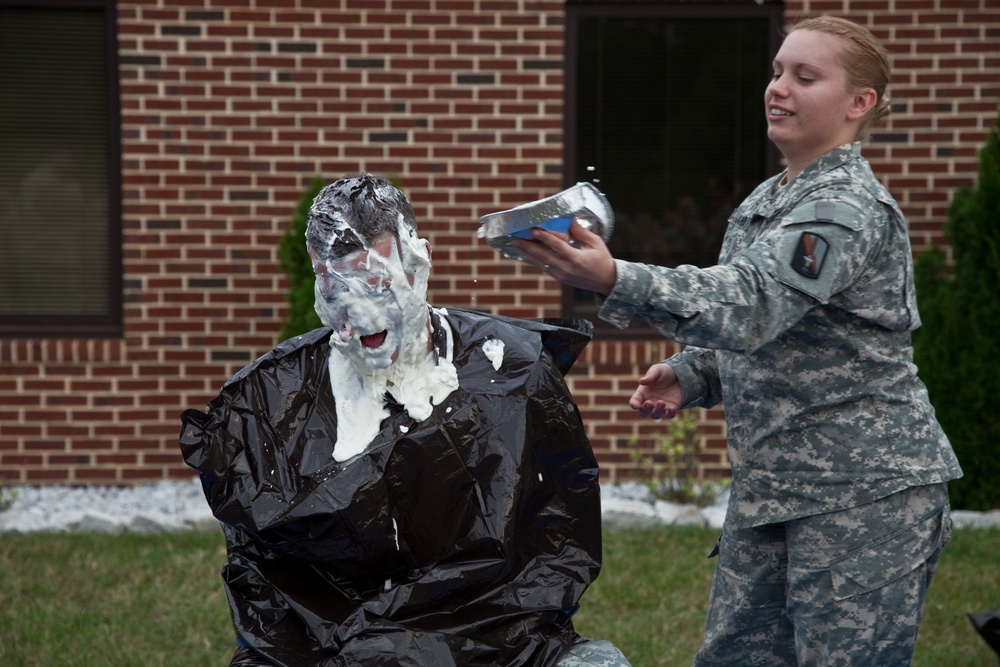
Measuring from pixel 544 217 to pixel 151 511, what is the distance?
4.11 meters

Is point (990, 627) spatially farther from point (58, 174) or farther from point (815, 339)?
point (58, 174)

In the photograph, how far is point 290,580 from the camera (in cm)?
253

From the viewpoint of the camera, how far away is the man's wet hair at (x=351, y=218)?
2.53 m

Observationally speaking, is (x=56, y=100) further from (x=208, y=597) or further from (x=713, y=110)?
(x=713, y=110)

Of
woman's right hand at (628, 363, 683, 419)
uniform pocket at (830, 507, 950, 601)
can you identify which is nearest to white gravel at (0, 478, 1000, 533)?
woman's right hand at (628, 363, 683, 419)

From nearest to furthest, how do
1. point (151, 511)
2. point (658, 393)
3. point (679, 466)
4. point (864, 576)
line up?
point (864, 576) → point (658, 393) → point (151, 511) → point (679, 466)

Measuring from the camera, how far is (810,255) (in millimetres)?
2217

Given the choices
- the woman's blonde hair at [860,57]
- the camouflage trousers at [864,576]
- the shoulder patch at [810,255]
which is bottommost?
the camouflage trousers at [864,576]

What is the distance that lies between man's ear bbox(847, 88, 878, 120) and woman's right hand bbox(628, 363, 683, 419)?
77cm

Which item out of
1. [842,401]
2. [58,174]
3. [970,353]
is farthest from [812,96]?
[58,174]

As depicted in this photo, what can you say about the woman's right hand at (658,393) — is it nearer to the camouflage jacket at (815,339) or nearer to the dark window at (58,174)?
the camouflage jacket at (815,339)

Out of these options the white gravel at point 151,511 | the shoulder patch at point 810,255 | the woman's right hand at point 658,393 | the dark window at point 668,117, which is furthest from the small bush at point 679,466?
the shoulder patch at point 810,255

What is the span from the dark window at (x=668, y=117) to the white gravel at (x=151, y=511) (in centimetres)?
113

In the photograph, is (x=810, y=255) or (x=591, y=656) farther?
(x=591, y=656)
